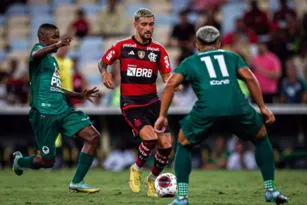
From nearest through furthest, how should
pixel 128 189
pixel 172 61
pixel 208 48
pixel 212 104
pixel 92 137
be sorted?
pixel 212 104 < pixel 208 48 < pixel 92 137 < pixel 128 189 < pixel 172 61

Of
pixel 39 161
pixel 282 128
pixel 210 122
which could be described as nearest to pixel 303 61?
pixel 282 128

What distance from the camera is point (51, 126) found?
10.6 m

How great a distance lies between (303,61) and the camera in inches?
742

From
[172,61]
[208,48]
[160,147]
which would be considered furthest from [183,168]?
[172,61]

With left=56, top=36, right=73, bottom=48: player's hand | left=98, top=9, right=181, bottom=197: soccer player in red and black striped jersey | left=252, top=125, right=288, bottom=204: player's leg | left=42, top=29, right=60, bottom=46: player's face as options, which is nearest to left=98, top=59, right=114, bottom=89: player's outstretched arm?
left=98, top=9, right=181, bottom=197: soccer player in red and black striped jersey

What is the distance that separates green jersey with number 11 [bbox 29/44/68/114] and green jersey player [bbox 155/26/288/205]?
2.83 meters

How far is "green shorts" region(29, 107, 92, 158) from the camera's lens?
10547 mm

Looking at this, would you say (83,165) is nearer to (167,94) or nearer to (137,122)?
(137,122)

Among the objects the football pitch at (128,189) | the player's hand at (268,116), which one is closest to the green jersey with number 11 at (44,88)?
the football pitch at (128,189)

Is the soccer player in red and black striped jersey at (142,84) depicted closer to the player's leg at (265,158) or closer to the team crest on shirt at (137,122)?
the team crest on shirt at (137,122)

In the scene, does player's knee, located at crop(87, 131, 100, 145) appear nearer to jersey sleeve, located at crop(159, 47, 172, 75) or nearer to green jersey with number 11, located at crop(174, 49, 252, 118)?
jersey sleeve, located at crop(159, 47, 172, 75)

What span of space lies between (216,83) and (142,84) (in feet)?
9.27

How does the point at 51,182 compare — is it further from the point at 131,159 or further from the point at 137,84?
the point at 131,159

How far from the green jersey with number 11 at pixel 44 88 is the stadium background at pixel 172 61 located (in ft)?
16.1
